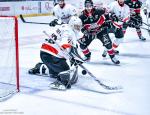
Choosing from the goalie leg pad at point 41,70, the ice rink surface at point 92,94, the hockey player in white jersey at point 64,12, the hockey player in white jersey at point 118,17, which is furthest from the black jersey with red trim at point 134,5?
the goalie leg pad at point 41,70

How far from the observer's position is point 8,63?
5.42m

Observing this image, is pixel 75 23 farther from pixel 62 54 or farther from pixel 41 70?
pixel 41 70

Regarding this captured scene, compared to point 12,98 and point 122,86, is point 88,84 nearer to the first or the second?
point 122,86

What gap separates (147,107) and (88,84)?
40.6 inches

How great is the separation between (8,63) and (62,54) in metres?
1.44

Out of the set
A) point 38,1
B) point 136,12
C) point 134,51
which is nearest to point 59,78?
point 134,51

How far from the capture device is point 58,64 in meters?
4.31

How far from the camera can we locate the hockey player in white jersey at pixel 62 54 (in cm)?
408

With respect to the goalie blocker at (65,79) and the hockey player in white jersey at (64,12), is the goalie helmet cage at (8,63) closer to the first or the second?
the goalie blocker at (65,79)

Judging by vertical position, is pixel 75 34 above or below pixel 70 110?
above

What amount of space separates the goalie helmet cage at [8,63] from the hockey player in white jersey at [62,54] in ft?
1.34

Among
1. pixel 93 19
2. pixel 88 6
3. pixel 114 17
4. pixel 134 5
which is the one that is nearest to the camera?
pixel 88 6

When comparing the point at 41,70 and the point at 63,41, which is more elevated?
the point at 63,41

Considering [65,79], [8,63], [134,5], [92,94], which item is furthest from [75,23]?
[134,5]
